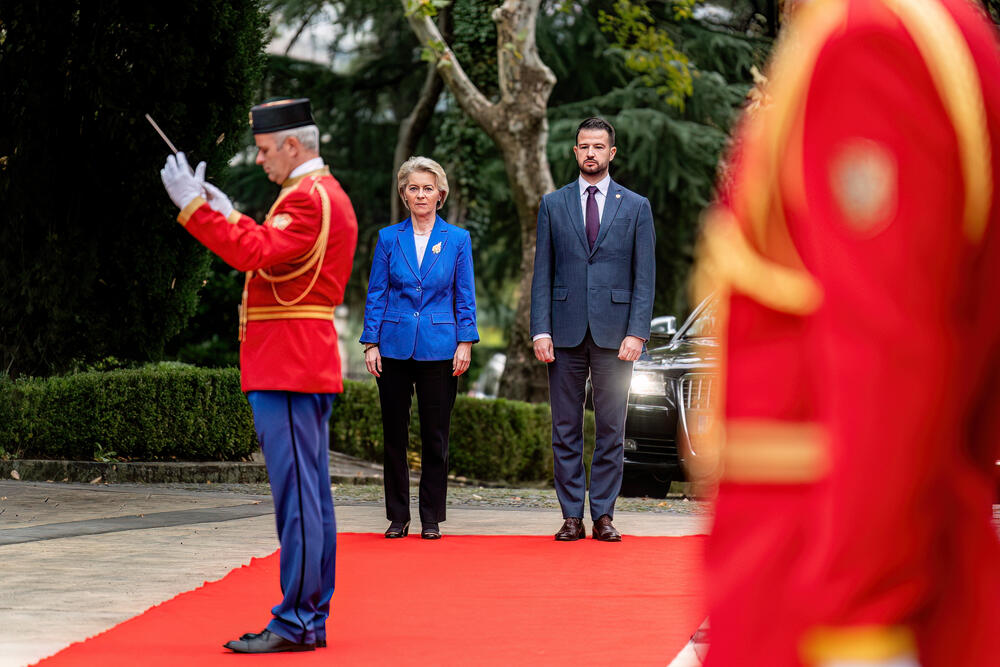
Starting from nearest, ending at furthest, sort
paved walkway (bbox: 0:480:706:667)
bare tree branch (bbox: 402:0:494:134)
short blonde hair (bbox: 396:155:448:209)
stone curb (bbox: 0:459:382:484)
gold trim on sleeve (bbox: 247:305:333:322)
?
gold trim on sleeve (bbox: 247:305:333:322), paved walkway (bbox: 0:480:706:667), short blonde hair (bbox: 396:155:448:209), stone curb (bbox: 0:459:382:484), bare tree branch (bbox: 402:0:494:134)

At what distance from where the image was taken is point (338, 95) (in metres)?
24.3

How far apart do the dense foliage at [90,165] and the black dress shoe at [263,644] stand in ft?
27.1

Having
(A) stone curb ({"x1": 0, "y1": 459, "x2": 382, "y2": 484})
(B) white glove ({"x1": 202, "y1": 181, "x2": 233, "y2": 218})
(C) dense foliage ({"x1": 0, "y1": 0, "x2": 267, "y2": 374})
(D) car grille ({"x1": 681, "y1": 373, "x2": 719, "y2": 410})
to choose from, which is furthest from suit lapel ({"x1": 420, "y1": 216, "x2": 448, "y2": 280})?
(C) dense foliage ({"x1": 0, "y1": 0, "x2": 267, "y2": 374})

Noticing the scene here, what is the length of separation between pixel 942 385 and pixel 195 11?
11830mm

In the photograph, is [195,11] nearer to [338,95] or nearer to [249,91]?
[249,91]

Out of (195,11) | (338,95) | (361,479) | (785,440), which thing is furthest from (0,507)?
(338,95)

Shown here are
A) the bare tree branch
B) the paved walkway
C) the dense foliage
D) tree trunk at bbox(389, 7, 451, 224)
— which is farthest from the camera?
tree trunk at bbox(389, 7, 451, 224)

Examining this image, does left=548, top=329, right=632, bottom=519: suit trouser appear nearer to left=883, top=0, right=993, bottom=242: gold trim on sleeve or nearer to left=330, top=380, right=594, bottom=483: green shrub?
left=883, top=0, right=993, bottom=242: gold trim on sleeve

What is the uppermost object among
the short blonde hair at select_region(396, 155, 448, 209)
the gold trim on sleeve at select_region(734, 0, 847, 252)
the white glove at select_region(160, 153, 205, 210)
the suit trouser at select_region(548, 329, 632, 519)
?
the short blonde hair at select_region(396, 155, 448, 209)

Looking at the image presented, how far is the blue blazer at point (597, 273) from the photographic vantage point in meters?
7.77

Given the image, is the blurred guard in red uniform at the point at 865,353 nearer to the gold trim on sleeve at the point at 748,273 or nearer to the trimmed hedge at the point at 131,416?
the gold trim on sleeve at the point at 748,273

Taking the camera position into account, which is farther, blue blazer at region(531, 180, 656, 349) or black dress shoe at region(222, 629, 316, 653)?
blue blazer at region(531, 180, 656, 349)

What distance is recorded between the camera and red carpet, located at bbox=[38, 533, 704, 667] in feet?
13.7

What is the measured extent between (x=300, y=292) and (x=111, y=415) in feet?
24.3
